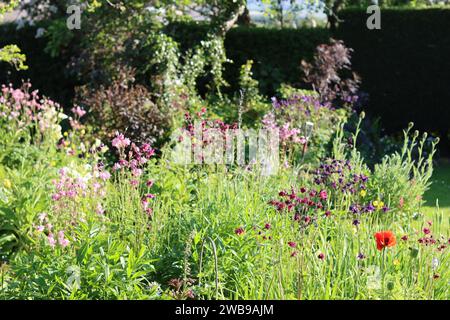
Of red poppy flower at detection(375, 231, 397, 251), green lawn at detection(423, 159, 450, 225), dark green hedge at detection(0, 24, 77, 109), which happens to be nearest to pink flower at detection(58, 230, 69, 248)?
red poppy flower at detection(375, 231, 397, 251)

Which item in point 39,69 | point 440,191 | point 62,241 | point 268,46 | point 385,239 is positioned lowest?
point 440,191

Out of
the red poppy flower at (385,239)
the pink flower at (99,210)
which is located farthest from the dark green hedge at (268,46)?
the red poppy flower at (385,239)

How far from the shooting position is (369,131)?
941 centimetres

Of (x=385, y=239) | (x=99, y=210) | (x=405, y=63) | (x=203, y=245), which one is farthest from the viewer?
(x=405, y=63)

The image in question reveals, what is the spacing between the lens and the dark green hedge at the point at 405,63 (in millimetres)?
10141

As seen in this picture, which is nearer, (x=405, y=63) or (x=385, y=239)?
(x=385, y=239)

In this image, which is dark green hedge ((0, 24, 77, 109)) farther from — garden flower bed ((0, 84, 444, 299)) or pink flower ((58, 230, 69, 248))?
pink flower ((58, 230, 69, 248))

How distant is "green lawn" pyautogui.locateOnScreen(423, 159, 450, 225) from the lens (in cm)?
700

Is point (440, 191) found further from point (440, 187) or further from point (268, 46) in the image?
point (268, 46)

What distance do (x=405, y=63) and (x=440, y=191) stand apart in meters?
2.88

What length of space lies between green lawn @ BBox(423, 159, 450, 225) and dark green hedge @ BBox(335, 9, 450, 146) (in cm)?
85

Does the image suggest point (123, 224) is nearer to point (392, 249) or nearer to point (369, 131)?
point (392, 249)

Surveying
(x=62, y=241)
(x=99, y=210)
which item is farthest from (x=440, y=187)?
(x=62, y=241)

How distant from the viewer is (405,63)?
405 inches
